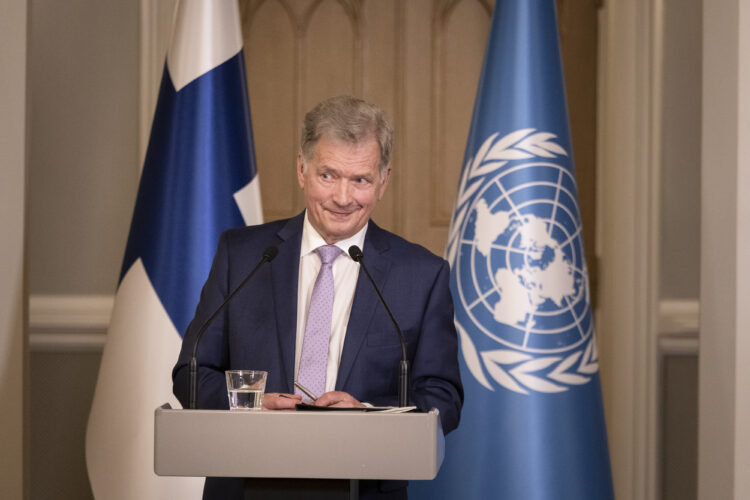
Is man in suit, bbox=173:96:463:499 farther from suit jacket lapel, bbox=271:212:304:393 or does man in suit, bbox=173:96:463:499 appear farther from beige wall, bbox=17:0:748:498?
beige wall, bbox=17:0:748:498

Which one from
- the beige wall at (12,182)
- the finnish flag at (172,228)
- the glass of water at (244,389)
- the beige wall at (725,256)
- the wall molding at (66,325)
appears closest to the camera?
the glass of water at (244,389)

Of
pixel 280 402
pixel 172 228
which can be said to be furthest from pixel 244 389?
pixel 172 228

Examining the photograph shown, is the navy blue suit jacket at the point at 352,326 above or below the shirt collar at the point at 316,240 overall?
below

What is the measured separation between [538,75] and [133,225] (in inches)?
52.5

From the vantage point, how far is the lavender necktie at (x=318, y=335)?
1.72m

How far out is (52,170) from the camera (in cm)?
326

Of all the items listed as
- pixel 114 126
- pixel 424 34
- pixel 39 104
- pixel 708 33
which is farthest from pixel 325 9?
pixel 708 33

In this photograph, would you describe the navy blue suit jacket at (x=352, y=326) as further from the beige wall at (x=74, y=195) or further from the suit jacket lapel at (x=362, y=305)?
the beige wall at (x=74, y=195)

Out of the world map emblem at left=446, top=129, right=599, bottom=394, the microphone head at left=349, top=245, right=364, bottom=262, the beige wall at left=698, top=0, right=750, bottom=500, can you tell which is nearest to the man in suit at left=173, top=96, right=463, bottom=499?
the microphone head at left=349, top=245, right=364, bottom=262

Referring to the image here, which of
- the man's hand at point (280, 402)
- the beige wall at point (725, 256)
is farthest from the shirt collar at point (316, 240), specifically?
the beige wall at point (725, 256)

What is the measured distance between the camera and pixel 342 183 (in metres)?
1.76

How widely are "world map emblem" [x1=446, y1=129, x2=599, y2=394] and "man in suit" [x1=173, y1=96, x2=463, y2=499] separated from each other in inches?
30.4

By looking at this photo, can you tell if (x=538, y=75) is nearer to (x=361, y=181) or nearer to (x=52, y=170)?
(x=361, y=181)

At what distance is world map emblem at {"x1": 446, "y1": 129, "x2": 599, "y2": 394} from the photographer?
258cm
